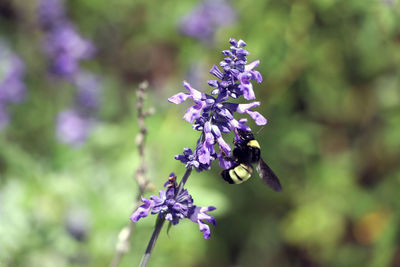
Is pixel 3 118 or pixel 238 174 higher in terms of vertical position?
pixel 3 118

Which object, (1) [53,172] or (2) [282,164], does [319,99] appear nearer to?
(2) [282,164]

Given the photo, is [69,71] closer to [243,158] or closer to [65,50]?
[65,50]

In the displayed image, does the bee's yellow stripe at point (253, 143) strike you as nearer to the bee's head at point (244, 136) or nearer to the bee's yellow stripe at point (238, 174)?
the bee's head at point (244, 136)

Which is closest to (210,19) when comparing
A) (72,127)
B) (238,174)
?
(72,127)

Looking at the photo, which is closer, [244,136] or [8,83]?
[244,136]

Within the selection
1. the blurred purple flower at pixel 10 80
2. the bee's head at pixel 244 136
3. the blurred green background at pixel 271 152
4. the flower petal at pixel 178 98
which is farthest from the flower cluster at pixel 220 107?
the blurred purple flower at pixel 10 80

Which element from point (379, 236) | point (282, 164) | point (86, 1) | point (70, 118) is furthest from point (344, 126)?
point (86, 1)

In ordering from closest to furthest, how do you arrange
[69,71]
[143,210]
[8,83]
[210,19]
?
[143,210], [69,71], [8,83], [210,19]
